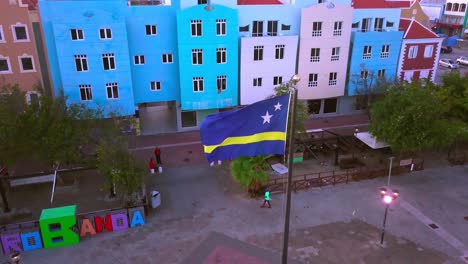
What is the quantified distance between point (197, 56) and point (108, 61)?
309 inches

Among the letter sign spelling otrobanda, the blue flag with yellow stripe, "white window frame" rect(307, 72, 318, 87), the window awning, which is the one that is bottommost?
the letter sign spelling otrobanda

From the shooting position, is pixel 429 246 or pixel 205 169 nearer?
pixel 429 246

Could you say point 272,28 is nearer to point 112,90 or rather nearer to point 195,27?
point 195,27

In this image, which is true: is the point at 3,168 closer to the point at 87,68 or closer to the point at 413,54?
the point at 87,68

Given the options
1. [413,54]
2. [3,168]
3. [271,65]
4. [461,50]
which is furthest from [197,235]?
[461,50]

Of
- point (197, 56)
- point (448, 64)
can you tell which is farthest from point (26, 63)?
point (448, 64)

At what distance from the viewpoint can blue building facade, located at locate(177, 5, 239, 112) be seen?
33094mm

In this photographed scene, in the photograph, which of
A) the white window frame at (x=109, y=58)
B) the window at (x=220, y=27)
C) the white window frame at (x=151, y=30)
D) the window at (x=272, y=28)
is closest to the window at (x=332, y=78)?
the window at (x=272, y=28)

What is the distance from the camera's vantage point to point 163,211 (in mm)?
24312

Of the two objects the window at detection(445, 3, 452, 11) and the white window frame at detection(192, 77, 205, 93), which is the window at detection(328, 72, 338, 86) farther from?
the window at detection(445, 3, 452, 11)

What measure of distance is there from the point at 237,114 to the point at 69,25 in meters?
22.0

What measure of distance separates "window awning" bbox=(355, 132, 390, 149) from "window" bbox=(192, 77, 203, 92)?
14936 mm

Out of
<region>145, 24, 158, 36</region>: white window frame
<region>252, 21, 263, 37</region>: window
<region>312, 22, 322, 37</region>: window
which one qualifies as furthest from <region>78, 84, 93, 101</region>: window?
<region>312, 22, 322, 37</region>: window

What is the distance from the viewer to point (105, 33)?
31.0m
